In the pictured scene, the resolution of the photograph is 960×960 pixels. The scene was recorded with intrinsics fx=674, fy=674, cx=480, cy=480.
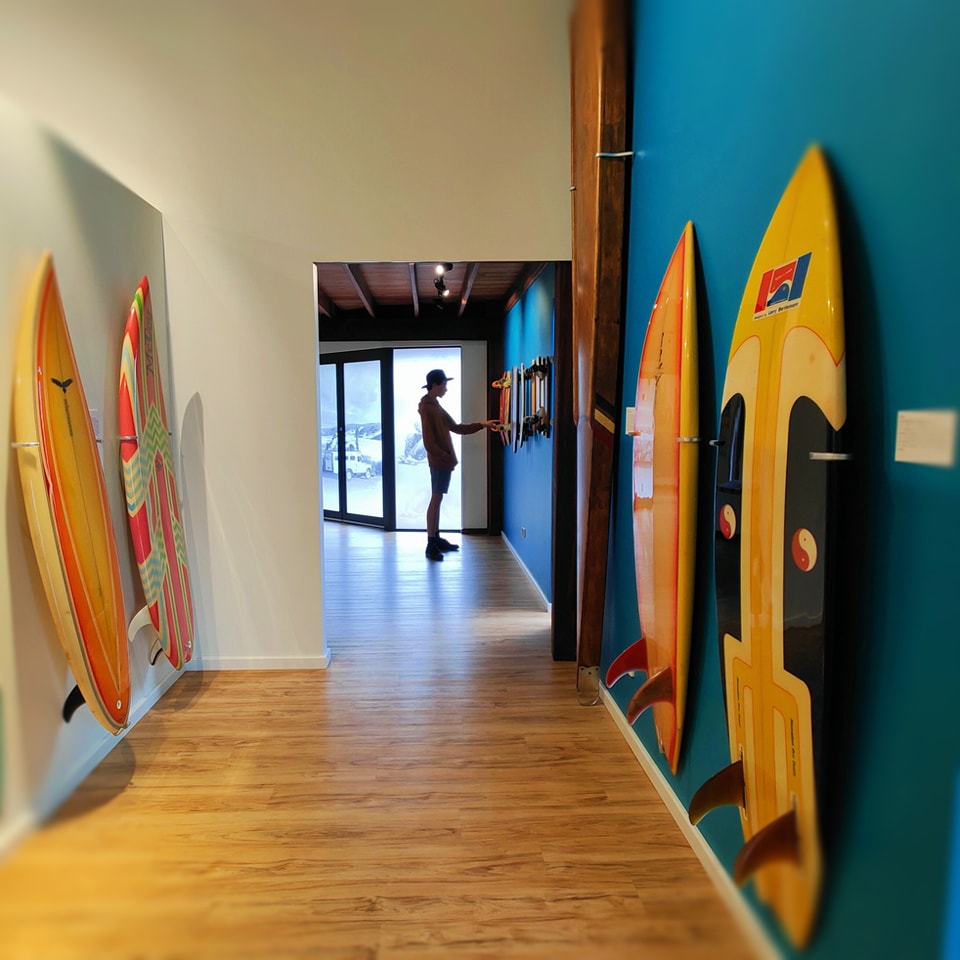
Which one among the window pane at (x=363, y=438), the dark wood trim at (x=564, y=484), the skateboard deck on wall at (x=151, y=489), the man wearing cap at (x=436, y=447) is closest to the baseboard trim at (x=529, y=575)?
the dark wood trim at (x=564, y=484)

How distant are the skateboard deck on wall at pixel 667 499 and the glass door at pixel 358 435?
5045 millimetres

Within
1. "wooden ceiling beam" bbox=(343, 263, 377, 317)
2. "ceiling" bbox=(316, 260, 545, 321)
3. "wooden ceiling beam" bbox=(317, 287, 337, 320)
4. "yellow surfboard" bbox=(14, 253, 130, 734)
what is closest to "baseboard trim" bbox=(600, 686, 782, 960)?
"yellow surfboard" bbox=(14, 253, 130, 734)

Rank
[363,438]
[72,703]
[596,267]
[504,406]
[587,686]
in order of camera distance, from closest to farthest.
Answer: [72,703] → [596,267] → [587,686] → [504,406] → [363,438]

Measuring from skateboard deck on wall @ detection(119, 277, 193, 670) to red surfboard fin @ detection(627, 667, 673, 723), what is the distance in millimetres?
1753

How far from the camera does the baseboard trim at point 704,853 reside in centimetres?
134

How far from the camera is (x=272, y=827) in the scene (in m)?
1.88

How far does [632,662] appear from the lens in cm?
208

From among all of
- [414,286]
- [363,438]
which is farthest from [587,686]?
[363,438]

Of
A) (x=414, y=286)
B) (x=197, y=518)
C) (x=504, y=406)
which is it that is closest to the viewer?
(x=197, y=518)

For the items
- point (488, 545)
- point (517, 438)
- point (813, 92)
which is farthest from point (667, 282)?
point (488, 545)

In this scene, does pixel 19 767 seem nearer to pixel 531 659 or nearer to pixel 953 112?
pixel 531 659

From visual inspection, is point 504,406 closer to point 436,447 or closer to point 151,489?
point 436,447

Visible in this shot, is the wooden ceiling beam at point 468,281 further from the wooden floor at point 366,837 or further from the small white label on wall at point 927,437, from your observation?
the small white label on wall at point 927,437

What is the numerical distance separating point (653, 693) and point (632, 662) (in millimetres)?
207
